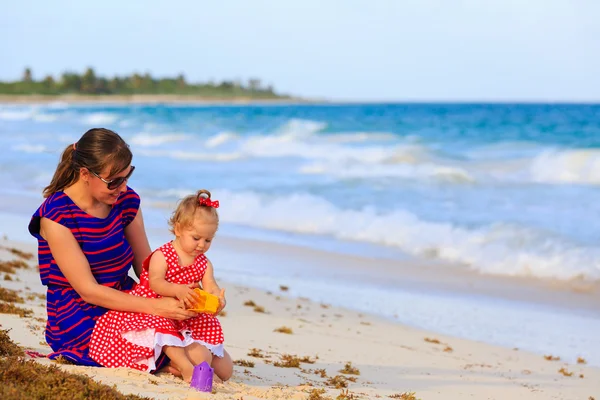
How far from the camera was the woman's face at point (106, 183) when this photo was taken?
420cm

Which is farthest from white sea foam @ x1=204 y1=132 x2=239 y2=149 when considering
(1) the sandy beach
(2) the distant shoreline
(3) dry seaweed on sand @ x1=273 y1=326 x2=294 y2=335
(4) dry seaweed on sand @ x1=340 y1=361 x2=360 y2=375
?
(2) the distant shoreline

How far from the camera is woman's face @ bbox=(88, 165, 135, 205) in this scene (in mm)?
4195

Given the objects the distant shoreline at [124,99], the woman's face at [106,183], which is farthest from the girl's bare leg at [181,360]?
the distant shoreline at [124,99]

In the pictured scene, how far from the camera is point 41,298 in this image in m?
6.77

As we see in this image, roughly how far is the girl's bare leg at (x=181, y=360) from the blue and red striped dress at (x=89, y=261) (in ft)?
1.33

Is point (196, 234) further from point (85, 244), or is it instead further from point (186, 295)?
point (85, 244)

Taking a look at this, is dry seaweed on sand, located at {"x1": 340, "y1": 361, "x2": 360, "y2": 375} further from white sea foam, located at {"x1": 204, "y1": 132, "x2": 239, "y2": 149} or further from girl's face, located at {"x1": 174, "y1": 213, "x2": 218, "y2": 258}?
white sea foam, located at {"x1": 204, "y1": 132, "x2": 239, "y2": 149}

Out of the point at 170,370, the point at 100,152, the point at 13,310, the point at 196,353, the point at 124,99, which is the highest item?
the point at 124,99

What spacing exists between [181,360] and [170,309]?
1.00ft

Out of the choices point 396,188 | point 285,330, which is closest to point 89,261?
point 285,330

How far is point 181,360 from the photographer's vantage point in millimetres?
4293

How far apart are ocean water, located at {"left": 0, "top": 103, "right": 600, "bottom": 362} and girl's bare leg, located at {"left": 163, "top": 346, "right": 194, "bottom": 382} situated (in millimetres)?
2076

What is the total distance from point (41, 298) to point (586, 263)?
718 cm

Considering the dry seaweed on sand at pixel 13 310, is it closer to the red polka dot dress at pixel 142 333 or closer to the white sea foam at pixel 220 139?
the red polka dot dress at pixel 142 333
